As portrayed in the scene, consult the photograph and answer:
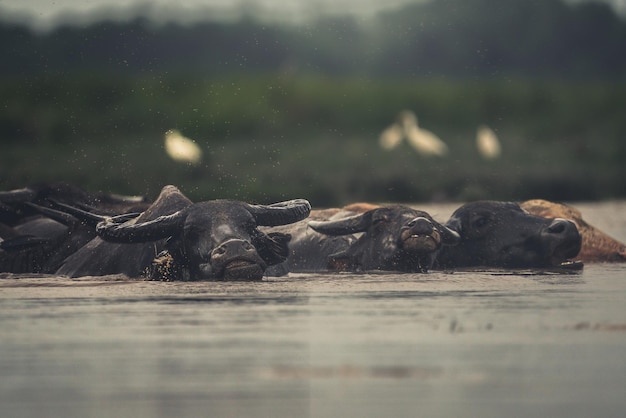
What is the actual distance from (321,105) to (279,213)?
109 feet

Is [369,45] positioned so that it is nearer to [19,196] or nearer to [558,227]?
[19,196]

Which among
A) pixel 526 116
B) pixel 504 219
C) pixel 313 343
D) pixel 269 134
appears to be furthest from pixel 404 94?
pixel 313 343

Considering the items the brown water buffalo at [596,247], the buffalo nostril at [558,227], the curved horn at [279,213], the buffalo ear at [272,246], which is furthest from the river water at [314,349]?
the brown water buffalo at [596,247]

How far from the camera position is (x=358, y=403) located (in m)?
8.02

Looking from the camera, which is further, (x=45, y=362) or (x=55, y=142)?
(x=55, y=142)

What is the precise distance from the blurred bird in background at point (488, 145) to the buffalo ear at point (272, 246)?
27650 mm

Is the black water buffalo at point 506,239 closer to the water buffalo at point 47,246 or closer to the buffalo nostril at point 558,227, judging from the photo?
the buffalo nostril at point 558,227

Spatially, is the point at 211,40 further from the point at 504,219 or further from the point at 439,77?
the point at 504,219

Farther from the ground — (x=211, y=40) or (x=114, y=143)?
(x=211, y=40)

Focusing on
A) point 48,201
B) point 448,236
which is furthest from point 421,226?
point 48,201

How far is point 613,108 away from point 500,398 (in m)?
43.5

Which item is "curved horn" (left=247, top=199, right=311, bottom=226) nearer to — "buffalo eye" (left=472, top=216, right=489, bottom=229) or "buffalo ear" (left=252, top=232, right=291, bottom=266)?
"buffalo ear" (left=252, top=232, right=291, bottom=266)

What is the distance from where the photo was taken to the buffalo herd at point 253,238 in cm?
1436

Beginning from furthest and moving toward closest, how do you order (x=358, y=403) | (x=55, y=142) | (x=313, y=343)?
1. (x=55, y=142)
2. (x=313, y=343)
3. (x=358, y=403)
